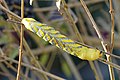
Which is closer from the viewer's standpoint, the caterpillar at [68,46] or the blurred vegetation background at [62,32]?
the caterpillar at [68,46]

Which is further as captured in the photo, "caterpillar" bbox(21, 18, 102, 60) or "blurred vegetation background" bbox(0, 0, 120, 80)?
"blurred vegetation background" bbox(0, 0, 120, 80)

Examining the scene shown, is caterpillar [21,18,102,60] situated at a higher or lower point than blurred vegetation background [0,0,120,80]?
higher

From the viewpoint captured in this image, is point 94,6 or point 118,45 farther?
point 94,6

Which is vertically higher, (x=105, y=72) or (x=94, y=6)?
(x=94, y=6)

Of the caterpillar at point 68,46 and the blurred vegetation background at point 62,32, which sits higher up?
the caterpillar at point 68,46

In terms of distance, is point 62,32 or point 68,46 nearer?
point 68,46

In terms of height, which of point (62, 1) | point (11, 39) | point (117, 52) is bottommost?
point (117, 52)

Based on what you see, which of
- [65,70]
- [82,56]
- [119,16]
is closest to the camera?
[82,56]

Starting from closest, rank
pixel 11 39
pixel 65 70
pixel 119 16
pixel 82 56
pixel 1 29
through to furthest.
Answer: pixel 82 56
pixel 119 16
pixel 1 29
pixel 11 39
pixel 65 70

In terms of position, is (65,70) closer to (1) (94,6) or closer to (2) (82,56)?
(1) (94,6)


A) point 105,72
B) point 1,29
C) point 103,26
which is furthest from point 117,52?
point 1,29
